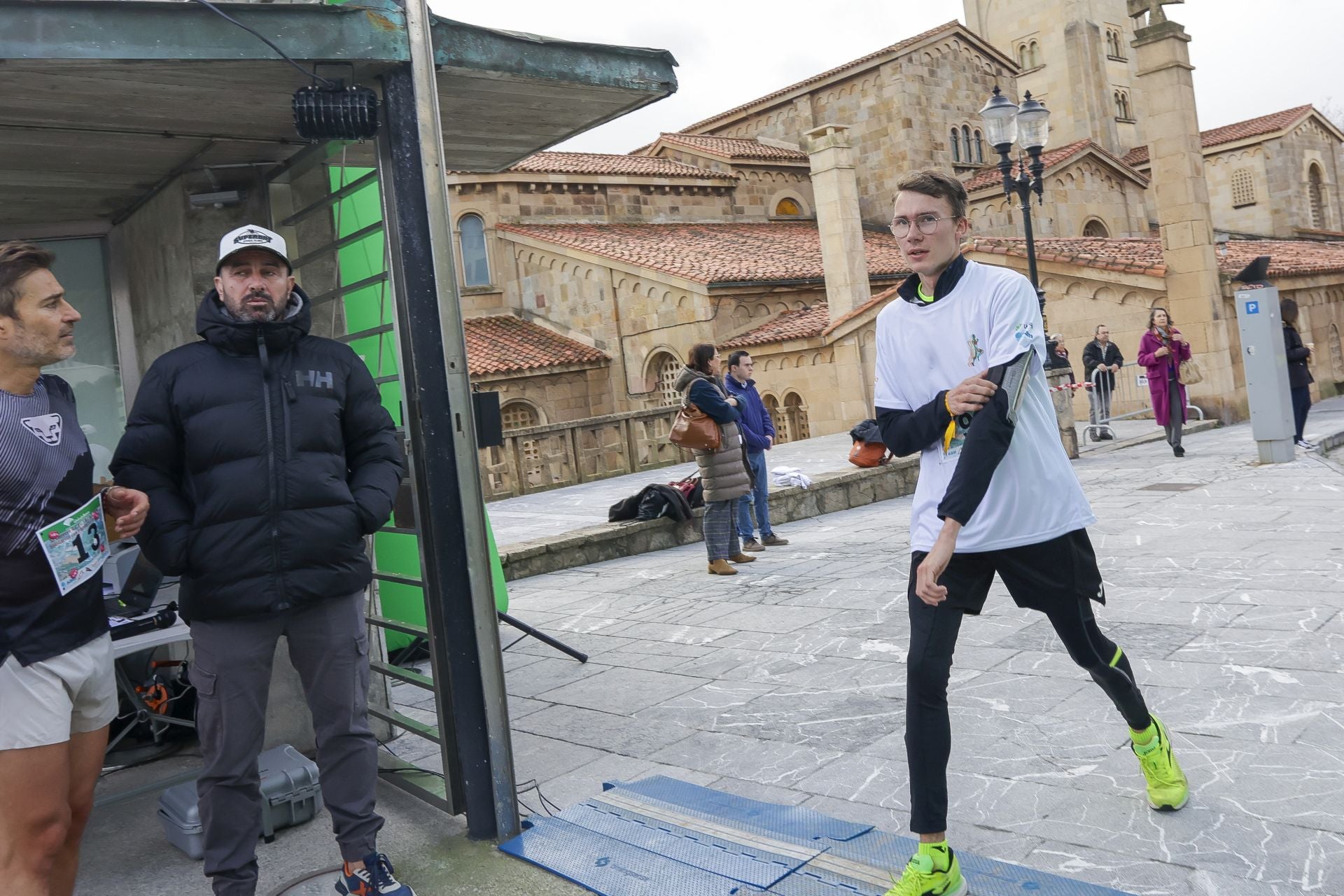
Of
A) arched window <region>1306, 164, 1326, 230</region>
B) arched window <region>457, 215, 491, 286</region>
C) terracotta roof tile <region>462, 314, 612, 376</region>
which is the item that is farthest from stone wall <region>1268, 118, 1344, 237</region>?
arched window <region>457, 215, 491, 286</region>

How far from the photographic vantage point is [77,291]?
21.1 feet

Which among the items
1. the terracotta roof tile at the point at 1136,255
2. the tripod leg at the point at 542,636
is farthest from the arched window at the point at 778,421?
the tripod leg at the point at 542,636

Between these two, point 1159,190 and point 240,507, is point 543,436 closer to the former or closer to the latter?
point 1159,190

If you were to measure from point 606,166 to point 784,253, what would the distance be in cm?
555

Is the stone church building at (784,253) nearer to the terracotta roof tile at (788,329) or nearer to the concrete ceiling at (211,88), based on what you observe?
the terracotta roof tile at (788,329)

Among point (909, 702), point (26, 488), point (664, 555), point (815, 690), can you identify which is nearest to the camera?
point (26, 488)

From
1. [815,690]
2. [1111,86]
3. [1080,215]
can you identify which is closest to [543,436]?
[815,690]

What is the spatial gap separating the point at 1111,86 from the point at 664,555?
4232 centimetres

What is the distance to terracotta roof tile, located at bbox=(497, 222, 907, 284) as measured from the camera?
27.1m

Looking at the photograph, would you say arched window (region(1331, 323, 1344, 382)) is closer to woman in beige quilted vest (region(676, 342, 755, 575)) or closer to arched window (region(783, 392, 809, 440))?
arched window (region(783, 392, 809, 440))

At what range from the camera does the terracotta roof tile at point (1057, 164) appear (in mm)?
33875

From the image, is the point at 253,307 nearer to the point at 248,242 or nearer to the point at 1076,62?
the point at 248,242

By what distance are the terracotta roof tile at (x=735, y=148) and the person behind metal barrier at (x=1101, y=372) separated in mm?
15612

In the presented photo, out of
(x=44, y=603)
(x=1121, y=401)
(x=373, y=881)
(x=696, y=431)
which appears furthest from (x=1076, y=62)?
(x=44, y=603)
